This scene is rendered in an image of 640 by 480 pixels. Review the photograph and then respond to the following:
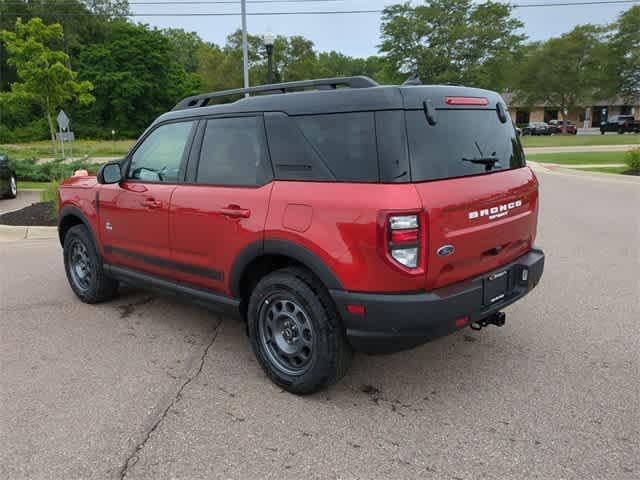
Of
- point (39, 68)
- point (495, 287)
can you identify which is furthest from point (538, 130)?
point (495, 287)

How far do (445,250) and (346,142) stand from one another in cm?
83

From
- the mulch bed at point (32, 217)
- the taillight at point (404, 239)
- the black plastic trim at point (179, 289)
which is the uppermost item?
the taillight at point (404, 239)

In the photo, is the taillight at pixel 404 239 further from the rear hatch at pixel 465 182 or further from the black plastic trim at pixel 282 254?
the black plastic trim at pixel 282 254

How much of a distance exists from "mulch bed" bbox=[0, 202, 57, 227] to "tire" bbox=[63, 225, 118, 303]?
13.5 feet

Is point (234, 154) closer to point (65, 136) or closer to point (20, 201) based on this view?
point (20, 201)

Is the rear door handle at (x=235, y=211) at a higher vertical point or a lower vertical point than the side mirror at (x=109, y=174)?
lower

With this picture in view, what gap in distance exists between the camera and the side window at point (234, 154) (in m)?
3.39

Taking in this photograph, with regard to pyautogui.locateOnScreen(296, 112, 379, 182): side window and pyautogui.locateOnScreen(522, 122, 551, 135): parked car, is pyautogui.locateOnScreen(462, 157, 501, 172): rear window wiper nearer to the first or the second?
pyautogui.locateOnScreen(296, 112, 379, 182): side window

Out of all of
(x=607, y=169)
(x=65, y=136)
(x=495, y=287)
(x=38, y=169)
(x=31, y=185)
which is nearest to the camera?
(x=495, y=287)

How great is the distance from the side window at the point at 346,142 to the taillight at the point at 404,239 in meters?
0.27

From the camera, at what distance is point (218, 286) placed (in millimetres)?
3682

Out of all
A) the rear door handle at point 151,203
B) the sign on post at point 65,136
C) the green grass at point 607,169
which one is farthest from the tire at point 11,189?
the green grass at point 607,169

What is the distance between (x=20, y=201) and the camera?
11.6 metres

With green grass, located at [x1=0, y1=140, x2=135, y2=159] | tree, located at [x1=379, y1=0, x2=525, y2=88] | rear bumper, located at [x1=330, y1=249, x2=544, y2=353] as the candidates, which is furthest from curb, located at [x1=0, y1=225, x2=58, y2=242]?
tree, located at [x1=379, y1=0, x2=525, y2=88]
